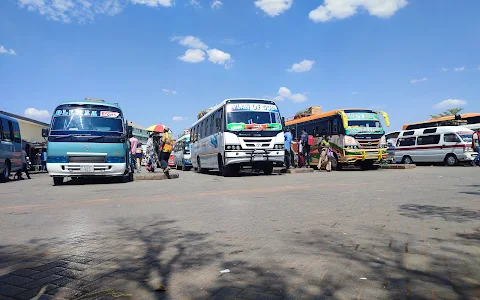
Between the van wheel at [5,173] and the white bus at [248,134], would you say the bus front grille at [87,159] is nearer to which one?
the white bus at [248,134]

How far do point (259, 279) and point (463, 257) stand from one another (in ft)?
6.66

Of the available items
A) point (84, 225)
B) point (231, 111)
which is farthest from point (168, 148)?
point (84, 225)

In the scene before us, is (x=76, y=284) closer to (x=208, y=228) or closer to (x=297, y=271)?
(x=297, y=271)

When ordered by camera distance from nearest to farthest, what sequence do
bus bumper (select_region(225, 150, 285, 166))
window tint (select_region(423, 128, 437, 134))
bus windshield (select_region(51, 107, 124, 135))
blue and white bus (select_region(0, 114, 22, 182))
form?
1. bus windshield (select_region(51, 107, 124, 135))
2. bus bumper (select_region(225, 150, 285, 166))
3. blue and white bus (select_region(0, 114, 22, 182))
4. window tint (select_region(423, 128, 437, 134))

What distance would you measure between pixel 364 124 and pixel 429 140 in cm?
603

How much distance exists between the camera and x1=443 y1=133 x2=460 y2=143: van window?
788 inches

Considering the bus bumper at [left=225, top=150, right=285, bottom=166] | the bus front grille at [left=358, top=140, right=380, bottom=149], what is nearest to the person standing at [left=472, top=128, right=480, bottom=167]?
the bus front grille at [left=358, top=140, right=380, bottom=149]

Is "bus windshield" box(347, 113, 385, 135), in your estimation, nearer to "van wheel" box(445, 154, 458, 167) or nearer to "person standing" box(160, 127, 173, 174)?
"van wheel" box(445, 154, 458, 167)

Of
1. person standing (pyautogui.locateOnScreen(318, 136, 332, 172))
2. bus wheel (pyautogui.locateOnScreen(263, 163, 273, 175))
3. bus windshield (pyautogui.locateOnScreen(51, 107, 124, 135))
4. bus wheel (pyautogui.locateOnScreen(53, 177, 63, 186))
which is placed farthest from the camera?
person standing (pyautogui.locateOnScreen(318, 136, 332, 172))

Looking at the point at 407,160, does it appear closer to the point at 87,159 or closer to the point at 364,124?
the point at 364,124

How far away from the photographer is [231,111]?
46.9 feet

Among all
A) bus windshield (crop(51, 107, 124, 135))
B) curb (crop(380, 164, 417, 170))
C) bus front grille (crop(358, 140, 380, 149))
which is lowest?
curb (crop(380, 164, 417, 170))

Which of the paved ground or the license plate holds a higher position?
the license plate

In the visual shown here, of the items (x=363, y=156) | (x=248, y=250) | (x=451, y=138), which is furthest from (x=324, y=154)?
(x=248, y=250)
